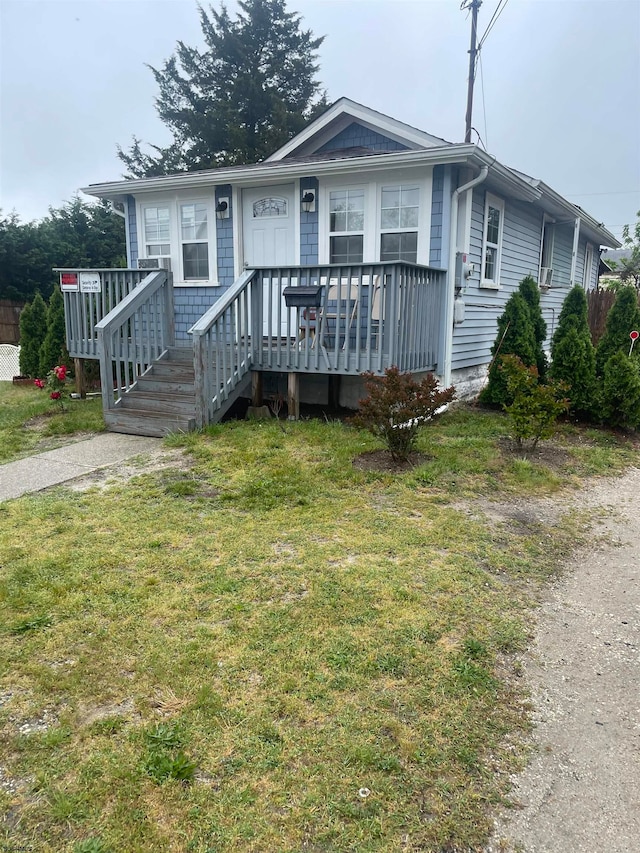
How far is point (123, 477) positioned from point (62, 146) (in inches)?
917

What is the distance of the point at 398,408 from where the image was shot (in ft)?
16.9

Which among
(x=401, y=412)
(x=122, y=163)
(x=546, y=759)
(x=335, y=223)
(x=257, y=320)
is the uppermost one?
(x=122, y=163)

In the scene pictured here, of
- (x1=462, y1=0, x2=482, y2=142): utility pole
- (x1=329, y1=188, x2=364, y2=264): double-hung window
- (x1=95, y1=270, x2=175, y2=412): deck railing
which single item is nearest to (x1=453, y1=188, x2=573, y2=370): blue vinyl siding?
(x1=329, y1=188, x2=364, y2=264): double-hung window

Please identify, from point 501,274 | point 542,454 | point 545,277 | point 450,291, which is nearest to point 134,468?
→ point 542,454

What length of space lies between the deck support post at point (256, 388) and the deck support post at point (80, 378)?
3.20 m

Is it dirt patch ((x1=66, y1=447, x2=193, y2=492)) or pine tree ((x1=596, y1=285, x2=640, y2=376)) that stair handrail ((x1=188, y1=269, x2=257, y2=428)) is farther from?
pine tree ((x1=596, y1=285, x2=640, y2=376))

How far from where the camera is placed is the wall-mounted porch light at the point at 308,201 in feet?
26.3

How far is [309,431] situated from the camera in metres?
6.33

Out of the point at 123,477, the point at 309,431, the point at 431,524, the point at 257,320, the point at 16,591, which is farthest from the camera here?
the point at 257,320

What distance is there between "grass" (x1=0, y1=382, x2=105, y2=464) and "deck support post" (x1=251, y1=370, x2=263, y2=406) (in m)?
1.80

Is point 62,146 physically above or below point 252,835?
above

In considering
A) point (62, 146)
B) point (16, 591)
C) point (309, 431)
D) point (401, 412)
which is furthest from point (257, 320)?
point (62, 146)

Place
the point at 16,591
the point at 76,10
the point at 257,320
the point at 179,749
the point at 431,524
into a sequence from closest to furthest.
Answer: the point at 179,749
the point at 16,591
the point at 431,524
the point at 257,320
the point at 76,10

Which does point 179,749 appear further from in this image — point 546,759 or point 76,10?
point 76,10
